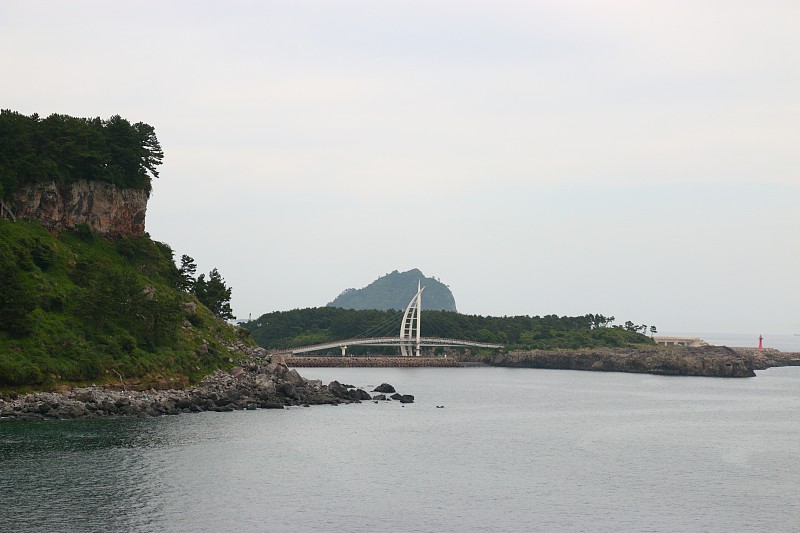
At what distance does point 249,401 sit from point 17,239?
30.2m

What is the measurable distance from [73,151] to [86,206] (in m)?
7.07

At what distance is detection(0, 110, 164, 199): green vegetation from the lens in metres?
101

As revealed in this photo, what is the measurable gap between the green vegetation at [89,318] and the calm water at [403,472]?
9599mm

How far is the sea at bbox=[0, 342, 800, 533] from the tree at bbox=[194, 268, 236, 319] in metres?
38.9

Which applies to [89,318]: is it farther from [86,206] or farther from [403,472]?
[403,472]

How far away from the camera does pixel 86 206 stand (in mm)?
110188

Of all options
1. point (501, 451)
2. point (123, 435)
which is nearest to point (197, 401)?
point (123, 435)

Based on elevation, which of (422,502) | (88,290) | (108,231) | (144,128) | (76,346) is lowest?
(422,502)

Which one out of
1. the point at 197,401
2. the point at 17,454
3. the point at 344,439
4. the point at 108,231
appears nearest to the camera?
the point at 17,454

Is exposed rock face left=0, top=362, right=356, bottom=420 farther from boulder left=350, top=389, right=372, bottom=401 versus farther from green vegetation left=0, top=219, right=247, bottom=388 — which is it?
green vegetation left=0, top=219, right=247, bottom=388

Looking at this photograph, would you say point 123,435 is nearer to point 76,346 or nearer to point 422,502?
point 76,346

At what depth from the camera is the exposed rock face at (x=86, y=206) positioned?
103m

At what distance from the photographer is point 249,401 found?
9331cm

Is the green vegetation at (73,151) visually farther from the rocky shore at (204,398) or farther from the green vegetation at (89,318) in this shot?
the rocky shore at (204,398)
